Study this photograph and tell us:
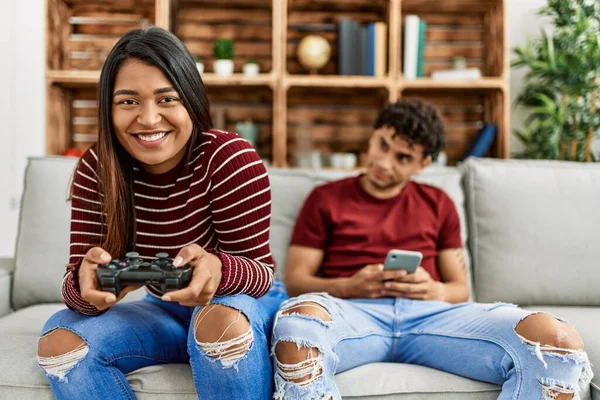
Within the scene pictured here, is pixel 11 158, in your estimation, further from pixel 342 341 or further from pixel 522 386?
pixel 522 386

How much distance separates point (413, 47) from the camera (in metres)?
2.63

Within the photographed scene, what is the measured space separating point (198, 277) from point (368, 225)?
0.76m

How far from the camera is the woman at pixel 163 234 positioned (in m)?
1.13

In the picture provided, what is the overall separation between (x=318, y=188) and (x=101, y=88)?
0.76 m

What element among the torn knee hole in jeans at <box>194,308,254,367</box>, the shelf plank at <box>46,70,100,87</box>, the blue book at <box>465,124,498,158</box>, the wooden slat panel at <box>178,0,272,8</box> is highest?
the wooden slat panel at <box>178,0,272,8</box>

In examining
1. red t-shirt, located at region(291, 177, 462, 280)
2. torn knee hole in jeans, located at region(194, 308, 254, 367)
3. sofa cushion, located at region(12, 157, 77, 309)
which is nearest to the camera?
torn knee hole in jeans, located at region(194, 308, 254, 367)

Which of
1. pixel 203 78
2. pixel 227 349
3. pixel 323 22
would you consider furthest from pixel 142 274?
pixel 323 22

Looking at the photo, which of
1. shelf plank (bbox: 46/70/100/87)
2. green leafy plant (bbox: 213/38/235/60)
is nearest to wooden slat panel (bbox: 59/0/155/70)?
shelf plank (bbox: 46/70/100/87)

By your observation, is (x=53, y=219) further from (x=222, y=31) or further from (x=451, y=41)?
(x=451, y=41)

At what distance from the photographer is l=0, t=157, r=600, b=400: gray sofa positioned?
1.82 meters

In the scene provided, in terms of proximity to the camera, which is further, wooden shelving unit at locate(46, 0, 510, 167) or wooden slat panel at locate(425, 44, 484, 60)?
wooden slat panel at locate(425, 44, 484, 60)

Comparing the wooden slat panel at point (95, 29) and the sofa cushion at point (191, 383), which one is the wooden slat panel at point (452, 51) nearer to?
the wooden slat panel at point (95, 29)

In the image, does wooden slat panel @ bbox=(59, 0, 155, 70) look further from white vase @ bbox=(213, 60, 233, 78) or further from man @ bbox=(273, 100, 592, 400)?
man @ bbox=(273, 100, 592, 400)

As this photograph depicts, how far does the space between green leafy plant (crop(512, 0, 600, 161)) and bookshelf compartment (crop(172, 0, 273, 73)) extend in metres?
1.10
